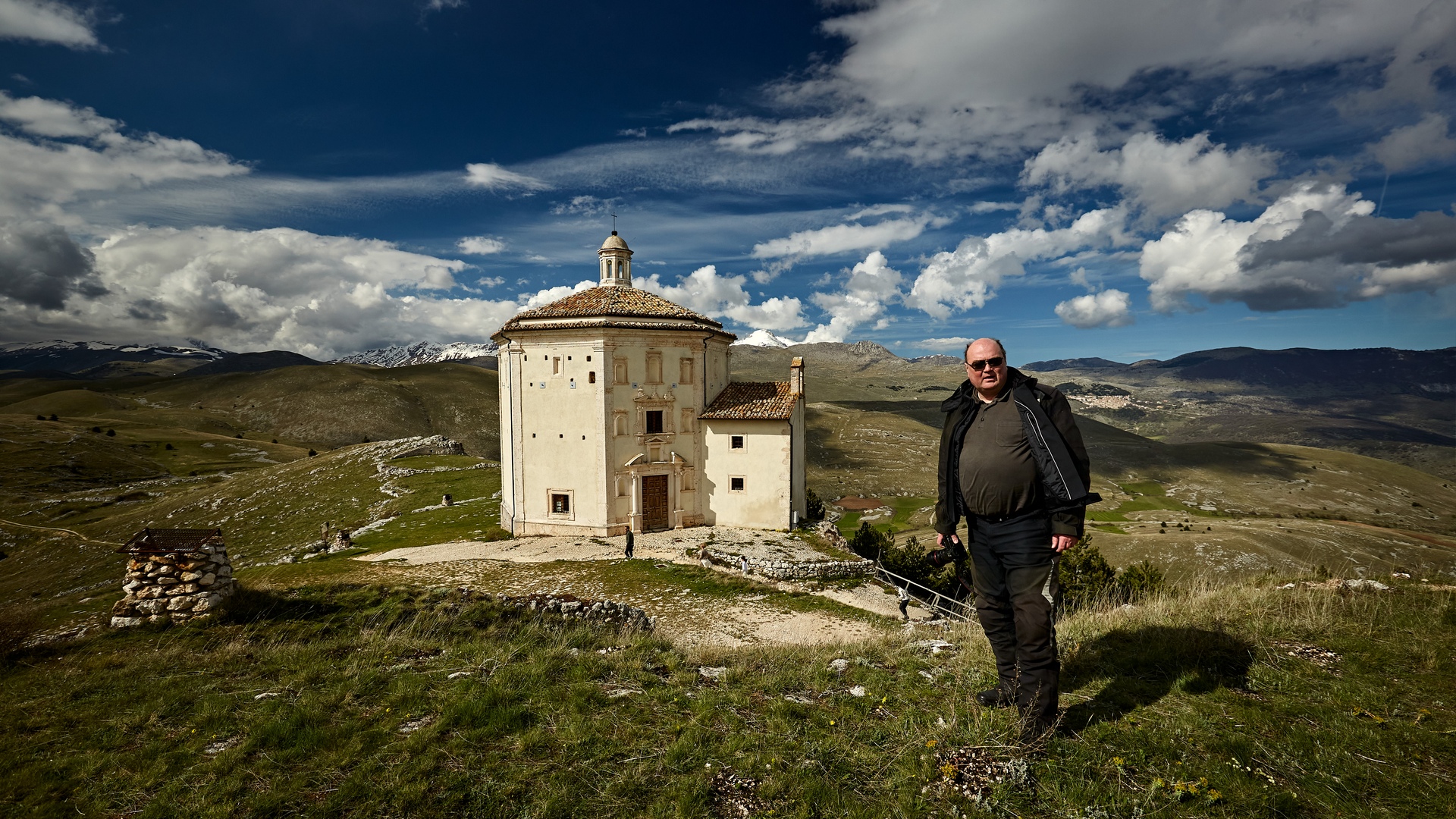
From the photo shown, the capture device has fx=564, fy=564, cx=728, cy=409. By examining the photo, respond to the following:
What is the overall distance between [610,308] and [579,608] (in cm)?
1634

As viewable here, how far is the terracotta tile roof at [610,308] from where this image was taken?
26.0 metres

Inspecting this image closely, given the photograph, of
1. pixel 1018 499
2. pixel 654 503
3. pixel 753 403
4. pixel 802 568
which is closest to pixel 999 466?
pixel 1018 499

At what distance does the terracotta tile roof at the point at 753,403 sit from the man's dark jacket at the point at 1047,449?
805 inches

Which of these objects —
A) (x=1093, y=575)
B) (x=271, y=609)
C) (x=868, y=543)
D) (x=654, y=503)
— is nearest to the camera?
(x=271, y=609)

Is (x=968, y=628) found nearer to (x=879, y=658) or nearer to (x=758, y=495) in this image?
(x=879, y=658)

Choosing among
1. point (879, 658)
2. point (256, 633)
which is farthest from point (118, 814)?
point (879, 658)

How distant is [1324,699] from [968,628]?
14.8 ft

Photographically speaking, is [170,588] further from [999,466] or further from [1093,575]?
[1093,575]

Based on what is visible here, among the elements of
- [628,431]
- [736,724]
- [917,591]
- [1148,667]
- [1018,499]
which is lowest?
[917,591]

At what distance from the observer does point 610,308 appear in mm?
26438

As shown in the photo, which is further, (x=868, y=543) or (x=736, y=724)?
(x=868, y=543)

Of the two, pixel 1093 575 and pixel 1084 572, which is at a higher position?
pixel 1093 575

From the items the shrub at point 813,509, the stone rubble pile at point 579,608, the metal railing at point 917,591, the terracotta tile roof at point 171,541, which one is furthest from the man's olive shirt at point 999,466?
the shrub at point 813,509

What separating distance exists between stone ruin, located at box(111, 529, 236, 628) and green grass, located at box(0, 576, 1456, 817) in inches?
44.4
